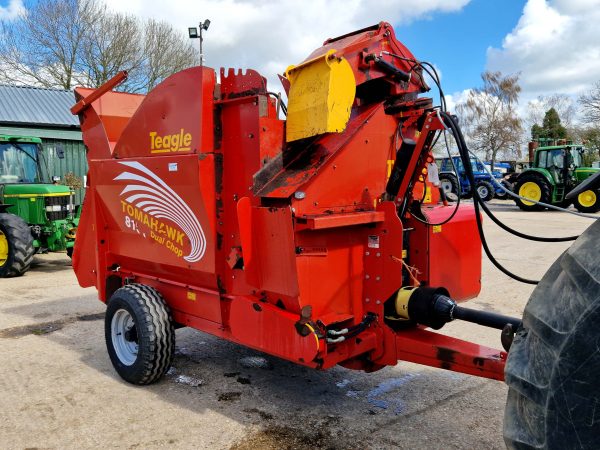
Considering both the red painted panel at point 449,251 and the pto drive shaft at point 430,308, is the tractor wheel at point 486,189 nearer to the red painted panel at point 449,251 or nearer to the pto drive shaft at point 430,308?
the red painted panel at point 449,251

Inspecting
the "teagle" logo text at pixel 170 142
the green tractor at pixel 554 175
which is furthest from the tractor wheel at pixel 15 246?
the green tractor at pixel 554 175

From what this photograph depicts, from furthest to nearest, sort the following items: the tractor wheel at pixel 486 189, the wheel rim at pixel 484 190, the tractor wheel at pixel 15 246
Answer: the wheel rim at pixel 484 190
the tractor wheel at pixel 486 189
the tractor wheel at pixel 15 246

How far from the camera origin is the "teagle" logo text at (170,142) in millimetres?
3703

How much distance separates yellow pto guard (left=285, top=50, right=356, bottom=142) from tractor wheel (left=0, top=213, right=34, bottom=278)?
6893 millimetres


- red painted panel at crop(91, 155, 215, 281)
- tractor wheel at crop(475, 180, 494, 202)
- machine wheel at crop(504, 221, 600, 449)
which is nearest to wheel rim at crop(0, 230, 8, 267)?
red painted panel at crop(91, 155, 215, 281)

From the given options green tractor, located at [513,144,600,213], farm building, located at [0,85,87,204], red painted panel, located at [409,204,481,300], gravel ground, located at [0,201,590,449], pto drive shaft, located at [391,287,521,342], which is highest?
farm building, located at [0,85,87,204]

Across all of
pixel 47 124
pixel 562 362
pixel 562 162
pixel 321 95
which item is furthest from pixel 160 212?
pixel 562 162

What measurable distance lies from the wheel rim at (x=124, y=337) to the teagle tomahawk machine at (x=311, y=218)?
6cm

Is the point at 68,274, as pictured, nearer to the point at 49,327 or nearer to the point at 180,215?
the point at 49,327

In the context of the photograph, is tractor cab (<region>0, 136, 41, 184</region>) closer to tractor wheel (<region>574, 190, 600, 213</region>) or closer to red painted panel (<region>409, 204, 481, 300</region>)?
red painted panel (<region>409, 204, 481, 300</region>)

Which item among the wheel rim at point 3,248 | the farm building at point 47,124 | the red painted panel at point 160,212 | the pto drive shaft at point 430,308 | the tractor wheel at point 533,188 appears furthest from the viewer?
the tractor wheel at point 533,188

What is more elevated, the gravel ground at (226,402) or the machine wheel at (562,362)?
the machine wheel at (562,362)

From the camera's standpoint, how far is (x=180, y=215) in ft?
12.6

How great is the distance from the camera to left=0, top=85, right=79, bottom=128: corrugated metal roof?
1697 centimetres
